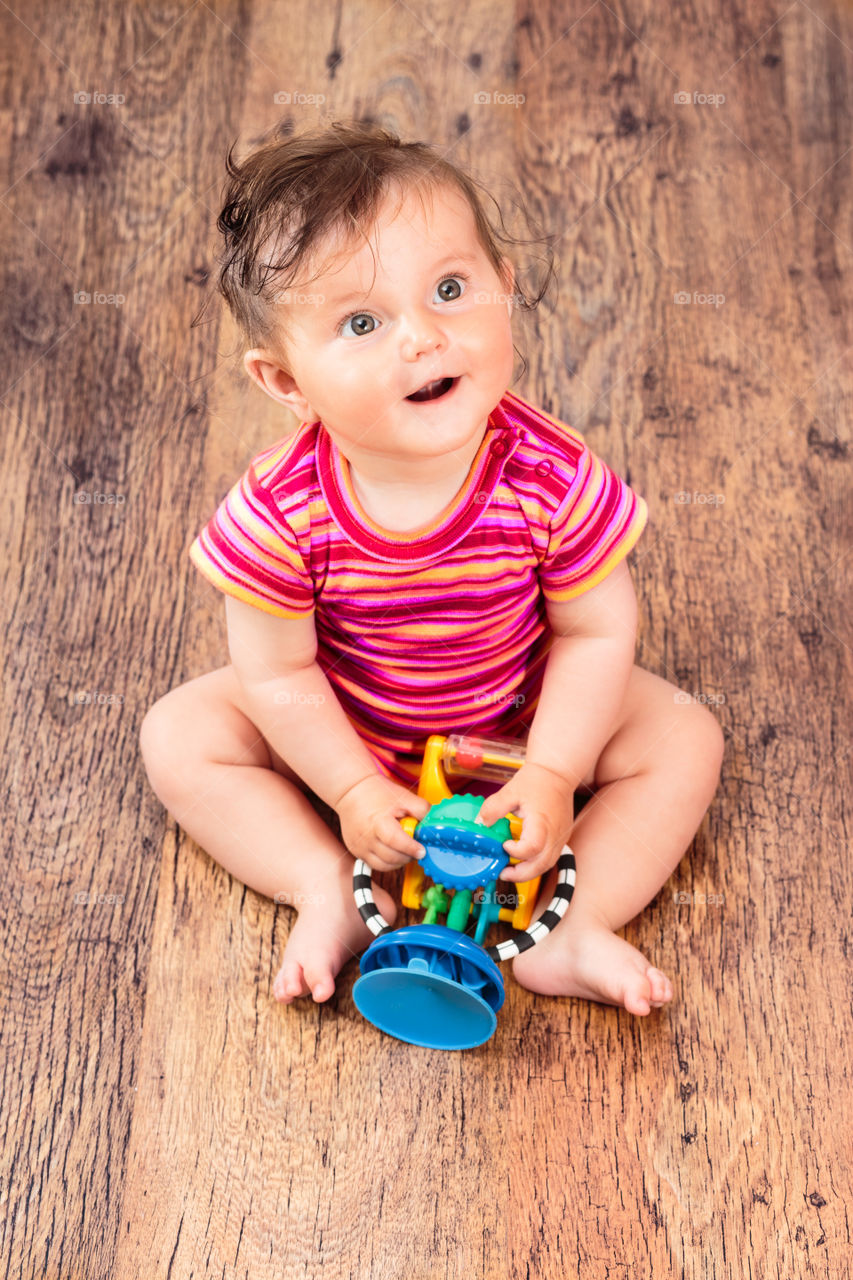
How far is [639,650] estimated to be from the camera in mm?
1123

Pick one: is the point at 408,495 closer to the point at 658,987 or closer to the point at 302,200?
the point at 302,200

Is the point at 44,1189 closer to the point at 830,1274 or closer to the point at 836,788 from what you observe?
the point at 830,1274

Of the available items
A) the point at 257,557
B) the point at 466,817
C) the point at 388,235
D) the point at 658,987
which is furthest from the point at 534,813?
the point at 388,235

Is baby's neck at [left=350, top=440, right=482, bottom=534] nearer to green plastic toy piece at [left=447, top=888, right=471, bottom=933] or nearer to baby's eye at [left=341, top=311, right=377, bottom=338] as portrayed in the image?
baby's eye at [left=341, top=311, right=377, bottom=338]

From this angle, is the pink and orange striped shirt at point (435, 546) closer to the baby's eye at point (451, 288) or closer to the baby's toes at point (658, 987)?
the baby's eye at point (451, 288)

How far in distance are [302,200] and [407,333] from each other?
10 centimetres

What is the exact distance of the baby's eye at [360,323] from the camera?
78cm

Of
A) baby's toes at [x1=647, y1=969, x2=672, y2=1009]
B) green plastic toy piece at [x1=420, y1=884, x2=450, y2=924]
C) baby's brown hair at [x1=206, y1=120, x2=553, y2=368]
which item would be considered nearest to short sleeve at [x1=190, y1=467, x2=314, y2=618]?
baby's brown hair at [x1=206, y1=120, x2=553, y2=368]

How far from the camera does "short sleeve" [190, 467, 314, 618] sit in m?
0.88

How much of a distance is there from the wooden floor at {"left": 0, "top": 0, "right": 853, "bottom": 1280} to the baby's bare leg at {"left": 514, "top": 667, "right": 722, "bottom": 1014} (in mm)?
39

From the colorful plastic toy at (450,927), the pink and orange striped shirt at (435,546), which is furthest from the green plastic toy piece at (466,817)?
the pink and orange striped shirt at (435,546)

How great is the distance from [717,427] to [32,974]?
0.77 m

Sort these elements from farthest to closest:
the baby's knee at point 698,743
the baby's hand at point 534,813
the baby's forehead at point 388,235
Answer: the baby's knee at point 698,743, the baby's hand at point 534,813, the baby's forehead at point 388,235

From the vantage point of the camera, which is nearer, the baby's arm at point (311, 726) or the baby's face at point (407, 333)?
the baby's face at point (407, 333)
